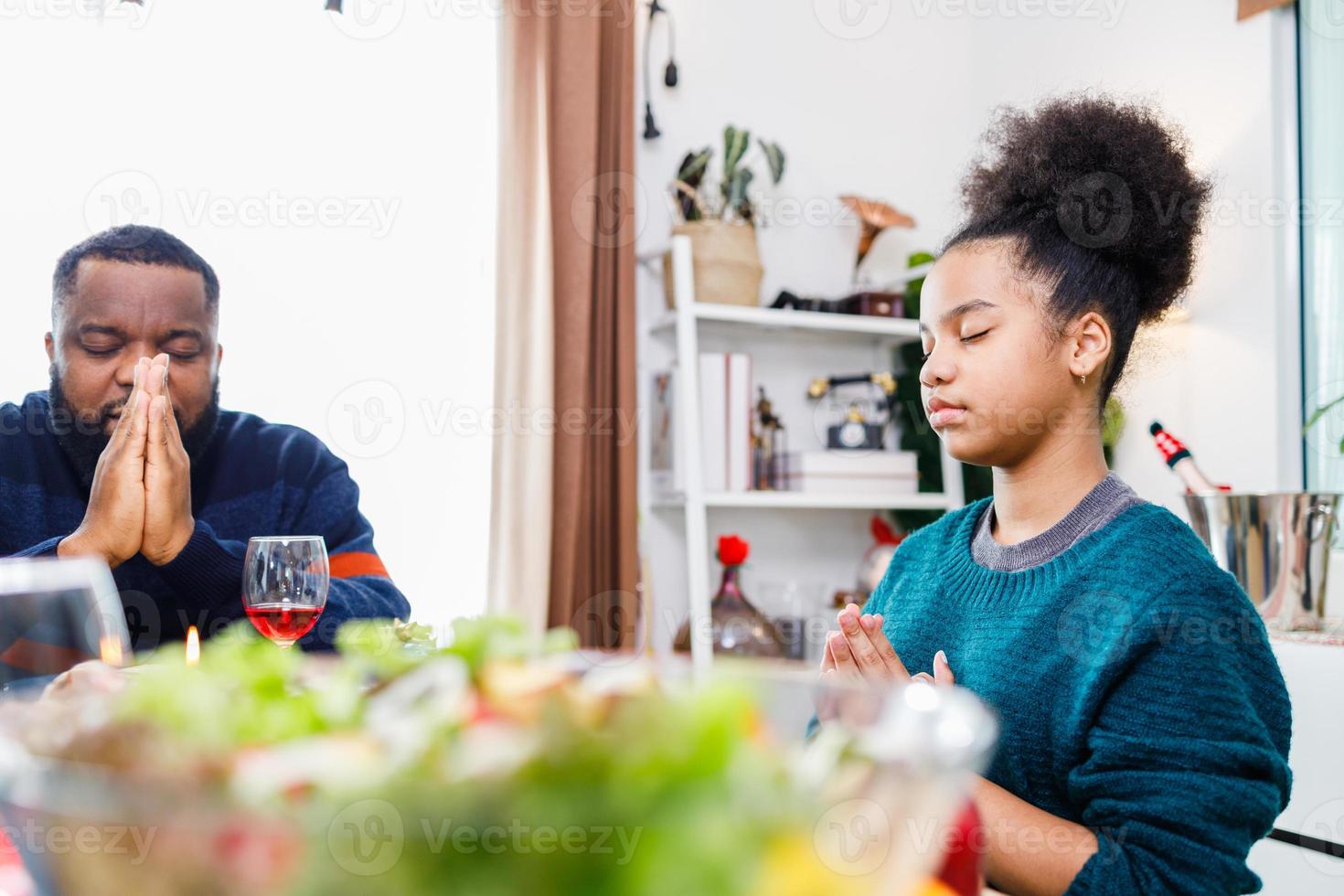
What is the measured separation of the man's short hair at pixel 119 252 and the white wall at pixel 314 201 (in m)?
0.09

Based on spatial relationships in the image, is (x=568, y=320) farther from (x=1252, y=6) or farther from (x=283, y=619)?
(x=1252, y=6)

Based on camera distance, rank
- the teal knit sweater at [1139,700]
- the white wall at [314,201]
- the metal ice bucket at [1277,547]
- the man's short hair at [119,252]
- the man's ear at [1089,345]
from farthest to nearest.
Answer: the white wall at [314,201], the man's short hair at [119,252], the metal ice bucket at [1277,547], the man's ear at [1089,345], the teal knit sweater at [1139,700]

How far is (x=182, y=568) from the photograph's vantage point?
1.76 m

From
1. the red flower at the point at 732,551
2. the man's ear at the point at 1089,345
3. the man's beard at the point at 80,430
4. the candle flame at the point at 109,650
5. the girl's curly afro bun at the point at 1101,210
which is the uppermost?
the girl's curly afro bun at the point at 1101,210

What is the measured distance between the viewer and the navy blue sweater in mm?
1765

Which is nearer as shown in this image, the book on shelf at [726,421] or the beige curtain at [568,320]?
the beige curtain at [568,320]

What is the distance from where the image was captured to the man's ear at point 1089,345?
1.11 meters

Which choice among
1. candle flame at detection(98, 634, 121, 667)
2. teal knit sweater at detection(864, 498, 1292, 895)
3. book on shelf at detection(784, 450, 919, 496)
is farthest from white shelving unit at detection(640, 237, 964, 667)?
candle flame at detection(98, 634, 121, 667)

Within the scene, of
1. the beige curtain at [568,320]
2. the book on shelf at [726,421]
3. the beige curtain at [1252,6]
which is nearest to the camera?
the beige curtain at [1252,6]

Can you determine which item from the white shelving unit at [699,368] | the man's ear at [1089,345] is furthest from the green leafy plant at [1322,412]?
the man's ear at [1089,345]

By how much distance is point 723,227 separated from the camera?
2623 millimetres

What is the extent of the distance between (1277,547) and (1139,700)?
0.93 meters

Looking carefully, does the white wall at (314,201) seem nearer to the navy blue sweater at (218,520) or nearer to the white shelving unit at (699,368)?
the navy blue sweater at (218,520)

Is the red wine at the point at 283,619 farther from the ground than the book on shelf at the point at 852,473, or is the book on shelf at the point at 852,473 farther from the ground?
the book on shelf at the point at 852,473
